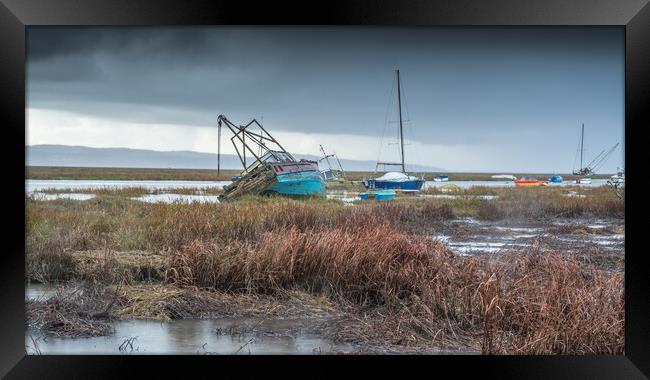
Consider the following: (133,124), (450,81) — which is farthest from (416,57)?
(133,124)

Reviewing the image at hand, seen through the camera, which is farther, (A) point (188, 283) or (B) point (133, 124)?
(B) point (133, 124)

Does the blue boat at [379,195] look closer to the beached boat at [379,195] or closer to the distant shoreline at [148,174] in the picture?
the beached boat at [379,195]

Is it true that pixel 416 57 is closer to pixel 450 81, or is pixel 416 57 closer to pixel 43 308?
pixel 450 81

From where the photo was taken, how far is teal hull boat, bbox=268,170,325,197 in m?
8.32

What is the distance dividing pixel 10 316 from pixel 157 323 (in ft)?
4.32

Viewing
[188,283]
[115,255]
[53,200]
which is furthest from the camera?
[53,200]

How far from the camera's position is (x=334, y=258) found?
608 cm

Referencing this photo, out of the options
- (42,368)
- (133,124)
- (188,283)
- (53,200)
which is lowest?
(42,368)

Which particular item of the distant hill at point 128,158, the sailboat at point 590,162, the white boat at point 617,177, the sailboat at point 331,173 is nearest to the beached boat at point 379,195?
the sailboat at point 331,173

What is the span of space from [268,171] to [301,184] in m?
0.60

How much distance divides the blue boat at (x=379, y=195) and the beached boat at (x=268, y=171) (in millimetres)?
576

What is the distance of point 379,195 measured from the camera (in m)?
8.52

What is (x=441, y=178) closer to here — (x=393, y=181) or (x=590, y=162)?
(x=393, y=181)

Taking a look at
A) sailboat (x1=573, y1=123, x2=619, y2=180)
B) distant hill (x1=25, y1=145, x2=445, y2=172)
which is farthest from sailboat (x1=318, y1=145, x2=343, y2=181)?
sailboat (x1=573, y1=123, x2=619, y2=180)
